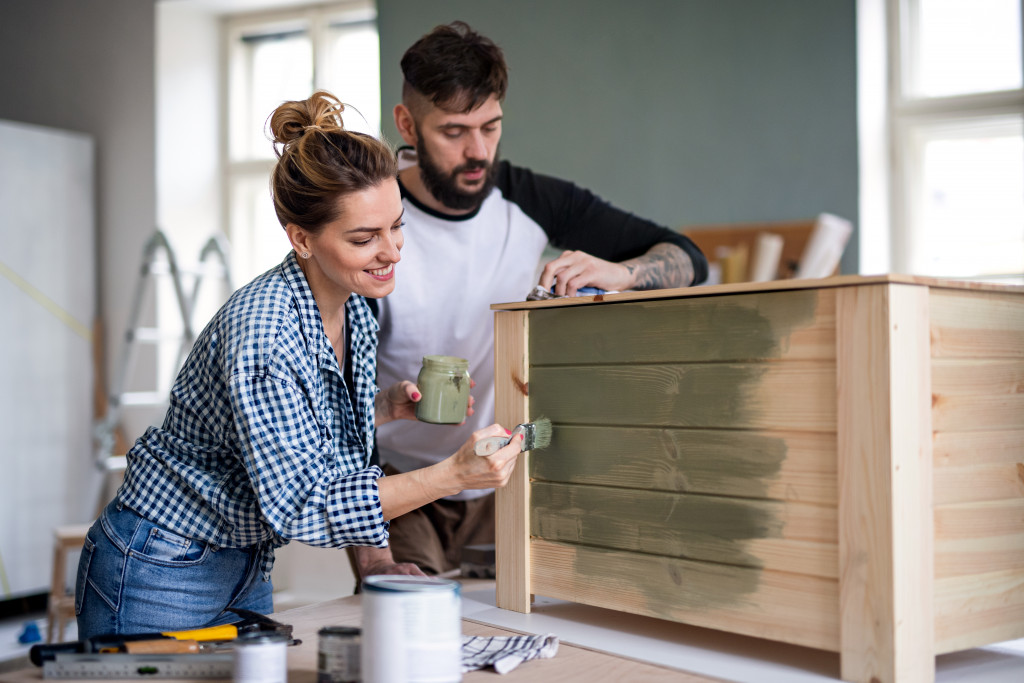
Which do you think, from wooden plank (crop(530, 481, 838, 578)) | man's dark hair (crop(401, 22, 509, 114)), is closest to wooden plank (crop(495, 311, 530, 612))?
wooden plank (crop(530, 481, 838, 578))

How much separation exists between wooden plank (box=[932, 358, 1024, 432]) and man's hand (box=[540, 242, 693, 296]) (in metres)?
0.55

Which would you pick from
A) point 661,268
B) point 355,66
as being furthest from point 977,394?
point 355,66

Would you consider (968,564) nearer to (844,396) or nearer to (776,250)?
(844,396)

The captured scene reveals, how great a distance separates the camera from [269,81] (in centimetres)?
442

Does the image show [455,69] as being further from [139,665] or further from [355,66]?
[355,66]

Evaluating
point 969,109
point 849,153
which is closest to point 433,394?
point 849,153

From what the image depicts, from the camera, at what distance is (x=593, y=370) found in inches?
46.9

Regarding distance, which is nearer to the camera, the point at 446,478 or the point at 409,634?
the point at 409,634

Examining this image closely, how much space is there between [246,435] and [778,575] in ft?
2.00

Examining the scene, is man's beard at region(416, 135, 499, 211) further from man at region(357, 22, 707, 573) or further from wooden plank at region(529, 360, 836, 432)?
wooden plank at region(529, 360, 836, 432)

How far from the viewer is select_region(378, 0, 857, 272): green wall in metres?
2.92

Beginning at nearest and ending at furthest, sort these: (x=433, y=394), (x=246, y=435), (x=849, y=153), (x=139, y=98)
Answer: (x=246, y=435), (x=433, y=394), (x=849, y=153), (x=139, y=98)

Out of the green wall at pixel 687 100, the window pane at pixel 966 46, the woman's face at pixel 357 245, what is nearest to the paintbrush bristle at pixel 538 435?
the woman's face at pixel 357 245

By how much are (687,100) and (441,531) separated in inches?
75.4
